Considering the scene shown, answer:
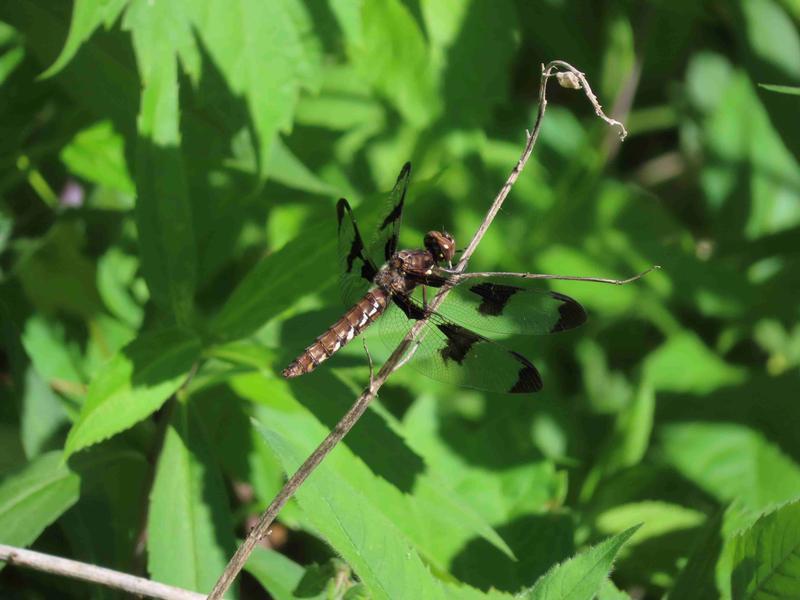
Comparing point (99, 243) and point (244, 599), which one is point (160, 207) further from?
point (244, 599)

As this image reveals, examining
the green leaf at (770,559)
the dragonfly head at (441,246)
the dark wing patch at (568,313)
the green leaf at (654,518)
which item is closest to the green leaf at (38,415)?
the dragonfly head at (441,246)

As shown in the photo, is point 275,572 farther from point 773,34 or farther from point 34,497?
point 773,34

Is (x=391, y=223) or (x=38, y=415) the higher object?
(x=391, y=223)

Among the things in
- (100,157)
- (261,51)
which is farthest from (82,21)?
(100,157)

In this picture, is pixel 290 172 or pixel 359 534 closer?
pixel 359 534

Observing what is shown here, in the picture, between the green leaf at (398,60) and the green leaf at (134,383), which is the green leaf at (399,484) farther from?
the green leaf at (398,60)

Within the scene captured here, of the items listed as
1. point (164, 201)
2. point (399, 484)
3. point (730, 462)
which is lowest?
point (730, 462)

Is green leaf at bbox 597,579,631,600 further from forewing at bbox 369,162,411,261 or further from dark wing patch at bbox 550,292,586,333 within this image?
forewing at bbox 369,162,411,261

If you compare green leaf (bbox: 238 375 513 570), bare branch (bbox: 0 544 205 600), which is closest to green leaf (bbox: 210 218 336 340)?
green leaf (bbox: 238 375 513 570)
